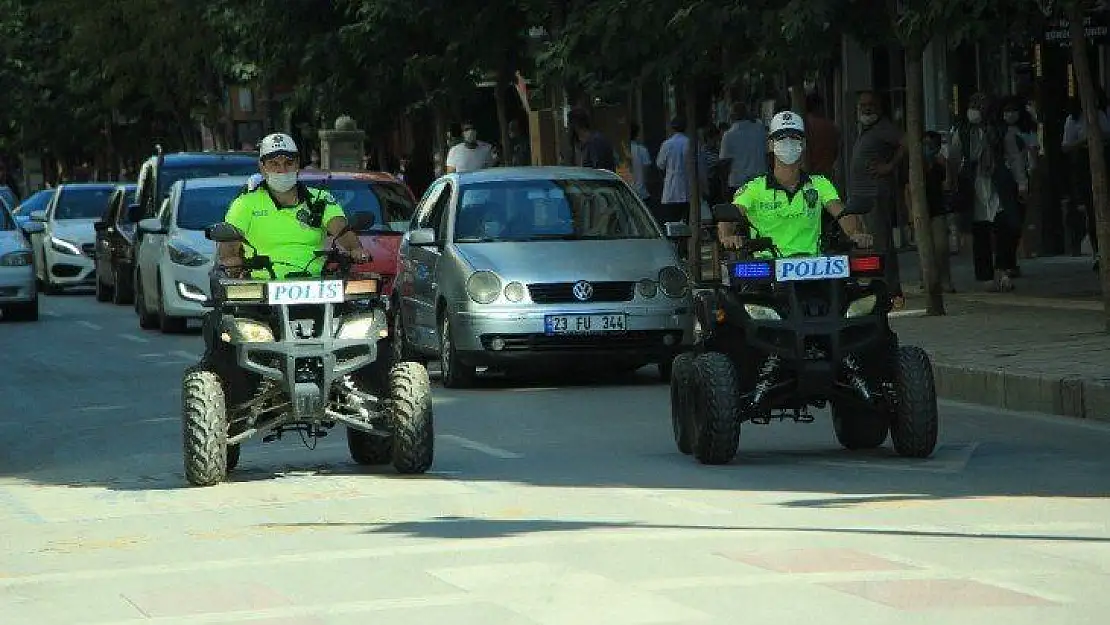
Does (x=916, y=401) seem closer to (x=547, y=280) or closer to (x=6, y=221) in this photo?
(x=547, y=280)

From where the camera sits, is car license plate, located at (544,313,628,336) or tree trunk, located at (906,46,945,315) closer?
car license plate, located at (544,313,628,336)

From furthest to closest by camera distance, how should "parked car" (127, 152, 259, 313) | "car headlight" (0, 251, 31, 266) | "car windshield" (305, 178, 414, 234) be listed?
1. "car headlight" (0, 251, 31, 266)
2. "parked car" (127, 152, 259, 313)
3. "car windshield" (305, 178, 414, 234)

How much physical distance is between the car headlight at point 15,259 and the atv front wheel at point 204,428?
19.4 meters

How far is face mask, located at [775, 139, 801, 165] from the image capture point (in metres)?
13.8

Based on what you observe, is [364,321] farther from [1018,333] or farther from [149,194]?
[149,194]

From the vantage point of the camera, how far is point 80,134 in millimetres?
74438

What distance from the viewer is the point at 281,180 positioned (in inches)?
540

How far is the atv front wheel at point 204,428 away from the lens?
12.9m

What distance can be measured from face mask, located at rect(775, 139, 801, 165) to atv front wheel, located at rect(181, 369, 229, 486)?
10.2 ft

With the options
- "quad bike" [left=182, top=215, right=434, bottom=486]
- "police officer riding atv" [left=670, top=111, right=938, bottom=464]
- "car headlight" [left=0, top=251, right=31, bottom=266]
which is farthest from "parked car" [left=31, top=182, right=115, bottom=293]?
"police officer riding atv" [left=670, top=111, right=938, bottom=464]

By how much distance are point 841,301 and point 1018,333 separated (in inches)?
255

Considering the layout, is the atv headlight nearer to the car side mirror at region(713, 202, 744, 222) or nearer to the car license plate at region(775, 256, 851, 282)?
the car side mirror at region(713, 202, 744, 222)

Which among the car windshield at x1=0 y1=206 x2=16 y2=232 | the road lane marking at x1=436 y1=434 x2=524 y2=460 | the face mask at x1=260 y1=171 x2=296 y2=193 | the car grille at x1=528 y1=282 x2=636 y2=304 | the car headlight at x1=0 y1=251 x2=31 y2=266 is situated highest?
the face mask at x1=260 y1=171 x2=296 y2=193

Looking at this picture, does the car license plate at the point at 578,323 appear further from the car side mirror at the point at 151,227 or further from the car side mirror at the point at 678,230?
the car side mirror at the point at 151,227
